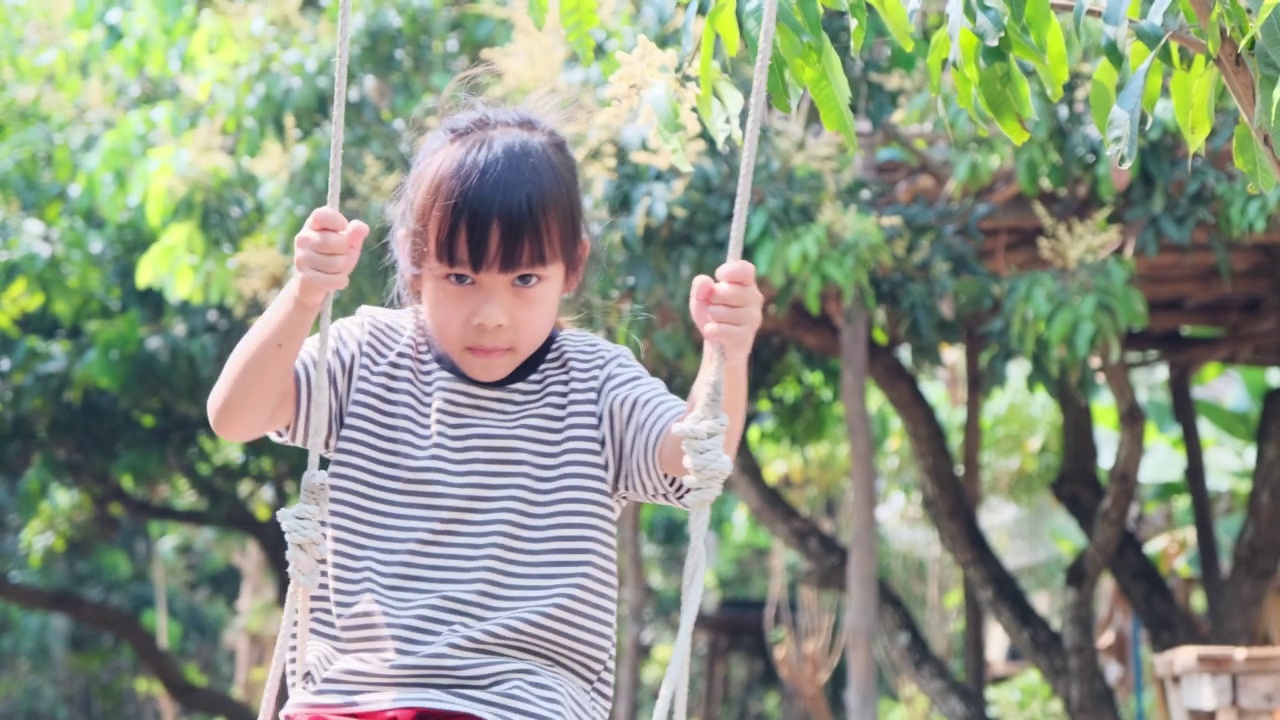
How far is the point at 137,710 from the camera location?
33.9 feet

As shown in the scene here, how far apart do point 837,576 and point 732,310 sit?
13.1 ft

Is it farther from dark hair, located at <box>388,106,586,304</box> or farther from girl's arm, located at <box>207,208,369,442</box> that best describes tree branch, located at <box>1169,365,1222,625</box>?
girl's arm, located at <box>207,208,369,442</box>

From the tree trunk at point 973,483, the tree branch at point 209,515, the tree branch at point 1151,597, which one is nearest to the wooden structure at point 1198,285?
the tree branch at point 1151,597

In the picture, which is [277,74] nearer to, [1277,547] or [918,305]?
[918,305]

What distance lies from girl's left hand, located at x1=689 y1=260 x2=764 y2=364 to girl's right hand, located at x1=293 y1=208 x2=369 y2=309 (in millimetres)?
368

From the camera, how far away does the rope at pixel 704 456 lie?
1605 mm

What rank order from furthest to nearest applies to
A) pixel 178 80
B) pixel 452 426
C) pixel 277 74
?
pixel 178 80 → pixel 277 74 → pixel 452 426

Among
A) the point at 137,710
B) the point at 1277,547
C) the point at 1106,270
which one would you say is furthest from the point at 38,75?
the point at 137,710

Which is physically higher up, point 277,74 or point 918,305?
point 277,74

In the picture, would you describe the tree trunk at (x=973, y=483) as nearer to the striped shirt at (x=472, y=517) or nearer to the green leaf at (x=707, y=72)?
the green leaf at (x=707, y=72)

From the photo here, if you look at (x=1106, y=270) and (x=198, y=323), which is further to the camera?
(x=198, y=323)

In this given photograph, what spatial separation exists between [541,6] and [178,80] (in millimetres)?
3112

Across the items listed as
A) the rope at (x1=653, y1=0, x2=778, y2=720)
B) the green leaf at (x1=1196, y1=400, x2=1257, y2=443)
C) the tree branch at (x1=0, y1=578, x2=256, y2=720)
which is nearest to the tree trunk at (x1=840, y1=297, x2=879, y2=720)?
the green leaf at (x1=1196, y1=400, x2=1257, y2=443)

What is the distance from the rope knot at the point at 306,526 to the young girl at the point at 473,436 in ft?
0.19
